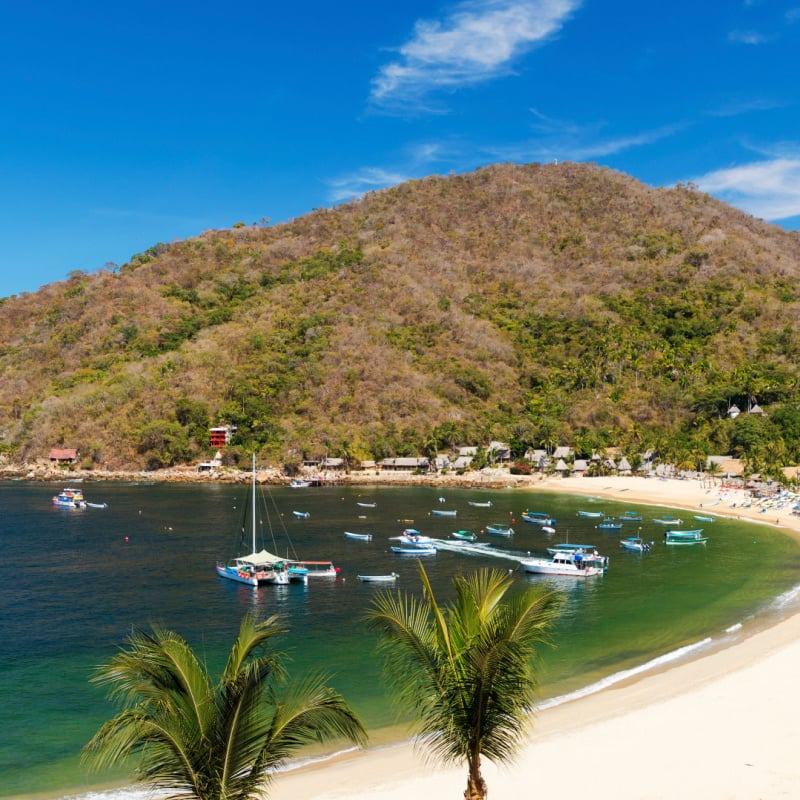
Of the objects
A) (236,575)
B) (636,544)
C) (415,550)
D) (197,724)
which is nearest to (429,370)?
(636,544)

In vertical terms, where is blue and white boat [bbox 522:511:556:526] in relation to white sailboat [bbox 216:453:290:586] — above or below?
below

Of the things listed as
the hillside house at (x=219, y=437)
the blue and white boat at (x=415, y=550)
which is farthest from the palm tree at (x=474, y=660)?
the hillside house at (x=219, y=437)

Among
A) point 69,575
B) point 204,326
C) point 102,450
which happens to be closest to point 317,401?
point 102,450

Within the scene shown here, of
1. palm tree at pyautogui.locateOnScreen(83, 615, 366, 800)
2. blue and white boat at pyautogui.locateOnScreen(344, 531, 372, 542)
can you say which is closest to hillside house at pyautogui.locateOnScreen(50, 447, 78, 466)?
blue and white boat at pyautogui.locateOnScreen(344, 531, 372, 542)

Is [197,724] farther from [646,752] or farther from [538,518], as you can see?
[538,518]

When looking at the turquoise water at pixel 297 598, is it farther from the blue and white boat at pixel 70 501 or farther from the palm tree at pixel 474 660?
the palm tree at pixel 474 660

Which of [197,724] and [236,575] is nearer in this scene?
[197,724]

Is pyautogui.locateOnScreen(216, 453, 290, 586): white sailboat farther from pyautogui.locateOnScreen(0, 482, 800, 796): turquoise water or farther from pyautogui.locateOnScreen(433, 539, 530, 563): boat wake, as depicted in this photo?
pyautogui.locateOnScreen(433, 539, 530, 563): boat wake
